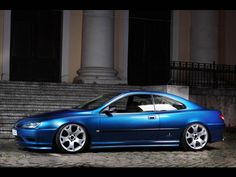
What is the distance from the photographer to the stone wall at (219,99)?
16219 millimetres

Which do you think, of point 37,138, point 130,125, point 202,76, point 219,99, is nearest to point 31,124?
point 37,138

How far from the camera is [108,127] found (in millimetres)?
9867

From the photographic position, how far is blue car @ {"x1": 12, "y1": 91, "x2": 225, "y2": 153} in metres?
9.62

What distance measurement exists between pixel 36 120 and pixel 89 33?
9.48 m

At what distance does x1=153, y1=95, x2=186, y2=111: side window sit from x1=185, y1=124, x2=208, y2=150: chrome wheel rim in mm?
512

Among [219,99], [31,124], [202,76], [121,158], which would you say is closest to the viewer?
[121,158]

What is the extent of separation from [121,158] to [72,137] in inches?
45.6

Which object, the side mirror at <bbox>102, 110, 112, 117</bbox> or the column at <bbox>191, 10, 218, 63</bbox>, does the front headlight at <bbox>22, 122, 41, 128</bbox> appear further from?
the column at <bbox>191, 10, 218, 63</bbox>

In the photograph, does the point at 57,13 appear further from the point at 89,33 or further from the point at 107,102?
the point at 107,102

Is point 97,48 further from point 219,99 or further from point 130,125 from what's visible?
point 130,125

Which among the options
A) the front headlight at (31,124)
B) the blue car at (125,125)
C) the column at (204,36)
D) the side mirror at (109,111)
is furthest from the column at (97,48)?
the front headlight at (31,124)

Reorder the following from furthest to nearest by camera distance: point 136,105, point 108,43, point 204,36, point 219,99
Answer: point 204,36 < point 108,43 < point 219,99 < point 136,105

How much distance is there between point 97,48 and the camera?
18641mm

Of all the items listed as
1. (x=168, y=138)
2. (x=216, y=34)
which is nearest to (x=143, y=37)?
(x=216, y=34)
